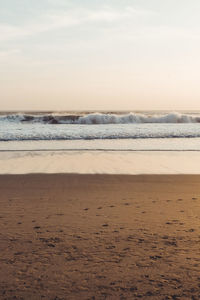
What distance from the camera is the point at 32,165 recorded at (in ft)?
34.2

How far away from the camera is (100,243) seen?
162 inches

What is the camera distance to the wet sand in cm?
314

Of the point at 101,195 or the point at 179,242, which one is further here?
the point at 101,195

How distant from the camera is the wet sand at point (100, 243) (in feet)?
10.3

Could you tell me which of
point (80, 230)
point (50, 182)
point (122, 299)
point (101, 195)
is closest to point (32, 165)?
point (50, 182)

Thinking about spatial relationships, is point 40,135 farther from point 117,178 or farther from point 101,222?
point 101,222

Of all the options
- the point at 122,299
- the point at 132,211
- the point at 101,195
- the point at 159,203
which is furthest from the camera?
the point at 101,195

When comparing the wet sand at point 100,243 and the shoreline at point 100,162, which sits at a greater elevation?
the wet sand at point 100,243

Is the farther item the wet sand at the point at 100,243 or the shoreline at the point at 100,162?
the shoreline at the point at 100,162

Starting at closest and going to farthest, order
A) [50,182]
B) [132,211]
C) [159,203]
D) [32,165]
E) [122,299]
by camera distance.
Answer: [122,299]
[132,211]
[159,203]
[50,182]
[32,165]

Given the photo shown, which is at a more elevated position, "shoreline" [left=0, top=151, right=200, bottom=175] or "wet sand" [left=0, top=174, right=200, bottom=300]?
"wet sand" [left=0, top=174, right=200, bottom=300]

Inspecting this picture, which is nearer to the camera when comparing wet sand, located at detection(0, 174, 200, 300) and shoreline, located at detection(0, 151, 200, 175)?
wet sand, located at detection(0, 174, 200, 300)

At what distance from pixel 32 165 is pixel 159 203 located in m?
5.34

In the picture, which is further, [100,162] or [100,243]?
[100,162]
